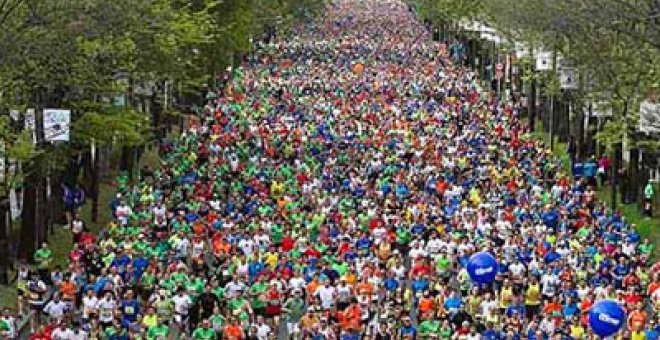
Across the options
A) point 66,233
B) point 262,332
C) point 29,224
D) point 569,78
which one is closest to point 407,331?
point 262,332

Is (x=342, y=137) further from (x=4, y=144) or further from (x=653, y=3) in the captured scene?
(x=4, y=144)

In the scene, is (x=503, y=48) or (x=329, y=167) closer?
(x=329, y=167)

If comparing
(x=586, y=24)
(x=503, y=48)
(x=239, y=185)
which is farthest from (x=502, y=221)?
(x=503, y=48)

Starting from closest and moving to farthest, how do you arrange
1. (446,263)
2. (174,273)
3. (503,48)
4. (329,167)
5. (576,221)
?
(174,273), (446,263), (576,221), (329,167), (503,48)

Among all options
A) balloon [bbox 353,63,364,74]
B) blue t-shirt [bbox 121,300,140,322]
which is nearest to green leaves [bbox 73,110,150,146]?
blue t-shirt [bbox 121,300,140,322]

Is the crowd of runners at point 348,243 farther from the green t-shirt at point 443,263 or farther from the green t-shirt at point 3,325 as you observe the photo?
the green t-shirt at point 3,325

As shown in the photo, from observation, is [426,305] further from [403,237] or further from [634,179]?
[634,179]

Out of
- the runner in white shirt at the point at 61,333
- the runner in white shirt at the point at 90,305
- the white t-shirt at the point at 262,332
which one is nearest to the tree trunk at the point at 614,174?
the white t-shirt at the point at 262,332
